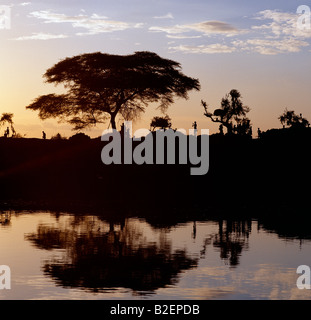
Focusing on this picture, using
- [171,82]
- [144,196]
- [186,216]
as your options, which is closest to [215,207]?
Answer: [186,216]

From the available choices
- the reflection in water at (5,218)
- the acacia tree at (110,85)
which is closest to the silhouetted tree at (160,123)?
the acacia tree at (110,85)

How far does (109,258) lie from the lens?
16859 mm

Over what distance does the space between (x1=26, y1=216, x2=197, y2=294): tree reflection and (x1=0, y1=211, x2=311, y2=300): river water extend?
0.02m

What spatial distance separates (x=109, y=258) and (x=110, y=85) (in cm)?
5475

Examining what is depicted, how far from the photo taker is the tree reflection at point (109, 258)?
14.1 meters

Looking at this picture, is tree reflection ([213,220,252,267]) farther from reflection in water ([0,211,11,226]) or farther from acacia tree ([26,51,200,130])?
acacia tree ([26,51,200,130])

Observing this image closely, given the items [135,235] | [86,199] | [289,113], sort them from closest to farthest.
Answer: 1. [135,235]
2. [86,199]
3. [289,113]

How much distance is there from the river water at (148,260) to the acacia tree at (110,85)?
47.0 metres

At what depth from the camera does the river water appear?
1315 cm

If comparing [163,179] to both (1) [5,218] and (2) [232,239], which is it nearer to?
(1) [5,218]

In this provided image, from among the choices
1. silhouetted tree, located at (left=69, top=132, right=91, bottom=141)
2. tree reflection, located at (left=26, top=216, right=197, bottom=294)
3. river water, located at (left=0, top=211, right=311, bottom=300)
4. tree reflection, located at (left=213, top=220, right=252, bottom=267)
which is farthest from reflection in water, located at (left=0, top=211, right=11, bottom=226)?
silhouetted tree, located at (left=69, top=132, right=91, bottom=141)

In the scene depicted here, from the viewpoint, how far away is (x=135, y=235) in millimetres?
21234

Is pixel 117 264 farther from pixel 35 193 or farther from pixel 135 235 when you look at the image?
pixel 35 193
